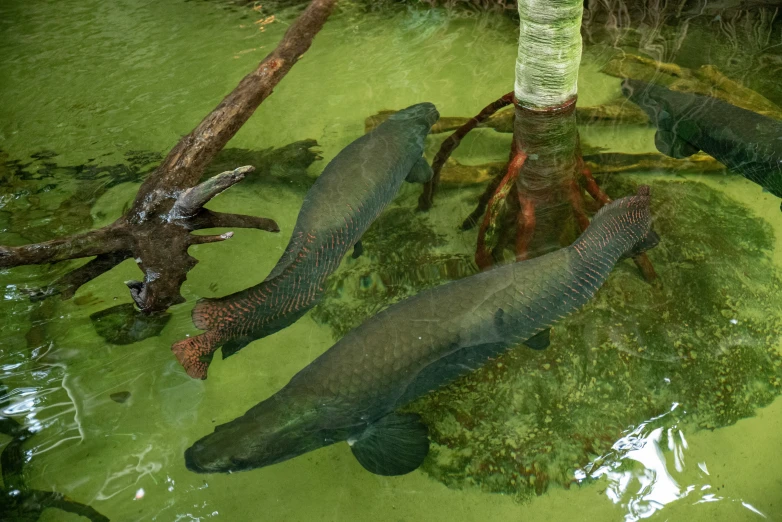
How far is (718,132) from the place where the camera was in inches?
158

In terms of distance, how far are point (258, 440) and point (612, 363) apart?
6.05ft

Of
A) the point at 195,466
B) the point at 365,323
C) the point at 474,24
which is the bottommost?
the point at 195,466

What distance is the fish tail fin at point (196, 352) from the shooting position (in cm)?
274

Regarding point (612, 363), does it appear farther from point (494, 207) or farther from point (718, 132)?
point (718, 132)

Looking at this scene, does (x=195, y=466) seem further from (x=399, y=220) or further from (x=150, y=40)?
(x=150, y=40)

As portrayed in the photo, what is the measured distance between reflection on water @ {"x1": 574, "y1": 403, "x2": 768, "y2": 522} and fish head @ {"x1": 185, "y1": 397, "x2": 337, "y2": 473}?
1.27 meters

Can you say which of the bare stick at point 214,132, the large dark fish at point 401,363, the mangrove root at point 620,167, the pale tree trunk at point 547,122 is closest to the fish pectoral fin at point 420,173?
the mangrove root at point 620,167

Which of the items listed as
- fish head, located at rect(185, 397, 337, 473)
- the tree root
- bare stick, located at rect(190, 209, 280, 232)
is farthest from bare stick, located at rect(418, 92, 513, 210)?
fish head, located at rect(185, 397, 337, 473)

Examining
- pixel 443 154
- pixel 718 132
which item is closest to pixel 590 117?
pixel 718 132

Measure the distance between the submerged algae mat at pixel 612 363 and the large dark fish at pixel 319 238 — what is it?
0.31 m

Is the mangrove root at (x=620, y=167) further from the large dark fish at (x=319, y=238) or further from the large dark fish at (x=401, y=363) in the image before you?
the large dark fish at (x=401, y=363)

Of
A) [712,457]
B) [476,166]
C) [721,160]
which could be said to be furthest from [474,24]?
[712,457]

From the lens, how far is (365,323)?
115 inches

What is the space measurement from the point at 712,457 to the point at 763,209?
6.68 feet
